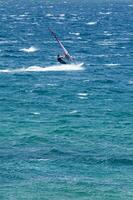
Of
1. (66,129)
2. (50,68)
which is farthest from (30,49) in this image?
(66,129)

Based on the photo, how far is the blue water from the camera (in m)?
62.2

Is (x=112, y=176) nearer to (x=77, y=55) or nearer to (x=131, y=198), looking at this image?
(x=131, y=198)

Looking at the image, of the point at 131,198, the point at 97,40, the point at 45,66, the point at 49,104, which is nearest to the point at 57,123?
the point at 49,104

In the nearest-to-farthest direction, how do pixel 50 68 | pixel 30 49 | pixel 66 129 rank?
pixel 66 129 < pixel 50 68 < pixel 30 49

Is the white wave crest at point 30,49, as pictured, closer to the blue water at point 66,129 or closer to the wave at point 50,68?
the blue water at point 66,129

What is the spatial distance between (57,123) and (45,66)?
4651 centimetres

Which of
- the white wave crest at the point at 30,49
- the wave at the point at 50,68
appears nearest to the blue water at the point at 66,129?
the wave at the point at 50,68

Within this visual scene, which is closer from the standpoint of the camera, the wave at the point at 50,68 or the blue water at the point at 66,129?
the blue water at the point at 66,129

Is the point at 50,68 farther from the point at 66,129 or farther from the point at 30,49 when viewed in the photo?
the point at 66,129

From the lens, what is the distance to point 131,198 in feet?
194

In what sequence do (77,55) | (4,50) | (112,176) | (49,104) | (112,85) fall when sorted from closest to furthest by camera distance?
(112,176) < (49,104) < (112,85) < (77,55) < (4,50)

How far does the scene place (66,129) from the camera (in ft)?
263

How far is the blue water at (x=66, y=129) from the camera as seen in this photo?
6216 centimetres

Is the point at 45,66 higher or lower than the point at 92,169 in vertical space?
lower
